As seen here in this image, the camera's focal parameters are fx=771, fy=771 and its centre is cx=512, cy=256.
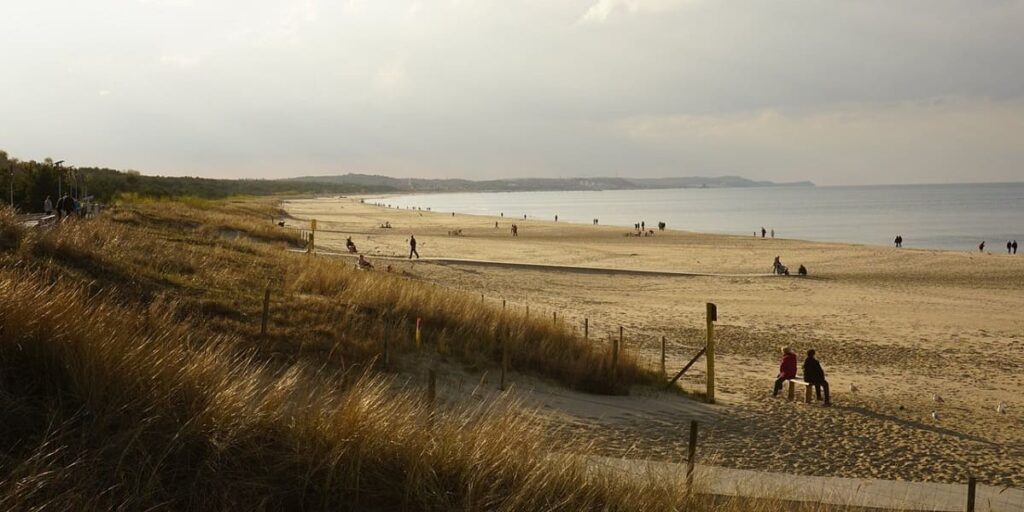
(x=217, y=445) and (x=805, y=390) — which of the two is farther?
(x=805, y=390)

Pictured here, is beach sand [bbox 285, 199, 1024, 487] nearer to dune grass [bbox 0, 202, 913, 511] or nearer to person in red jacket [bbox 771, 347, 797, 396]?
person in red jacket [bbox 771, 347, 797, 396]

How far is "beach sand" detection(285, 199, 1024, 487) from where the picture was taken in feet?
36.0

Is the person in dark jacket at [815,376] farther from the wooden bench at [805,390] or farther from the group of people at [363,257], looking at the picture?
the group of people at [363,257]

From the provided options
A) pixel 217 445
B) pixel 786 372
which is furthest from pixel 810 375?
pixel 217 445

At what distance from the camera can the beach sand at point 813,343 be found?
10961 mm

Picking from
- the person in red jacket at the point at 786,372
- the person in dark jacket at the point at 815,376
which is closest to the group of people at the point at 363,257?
the person in red jacket at the point at 786,372

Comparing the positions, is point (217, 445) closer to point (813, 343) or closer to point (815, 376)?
point (815, 376)

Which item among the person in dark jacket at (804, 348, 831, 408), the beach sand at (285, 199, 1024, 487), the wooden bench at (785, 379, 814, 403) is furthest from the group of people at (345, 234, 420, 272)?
the person in dark jacket at (804, 348, 831, 408)

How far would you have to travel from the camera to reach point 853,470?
10.1 meters

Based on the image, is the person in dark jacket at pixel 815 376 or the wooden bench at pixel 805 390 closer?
the person in dark jacket at pixel 815 376

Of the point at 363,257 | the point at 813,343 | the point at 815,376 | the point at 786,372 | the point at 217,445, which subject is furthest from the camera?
the point at 363,257

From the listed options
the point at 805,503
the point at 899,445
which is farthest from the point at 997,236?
the point at 805,503

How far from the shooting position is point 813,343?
881 inches

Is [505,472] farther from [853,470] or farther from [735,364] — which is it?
[735,364]
